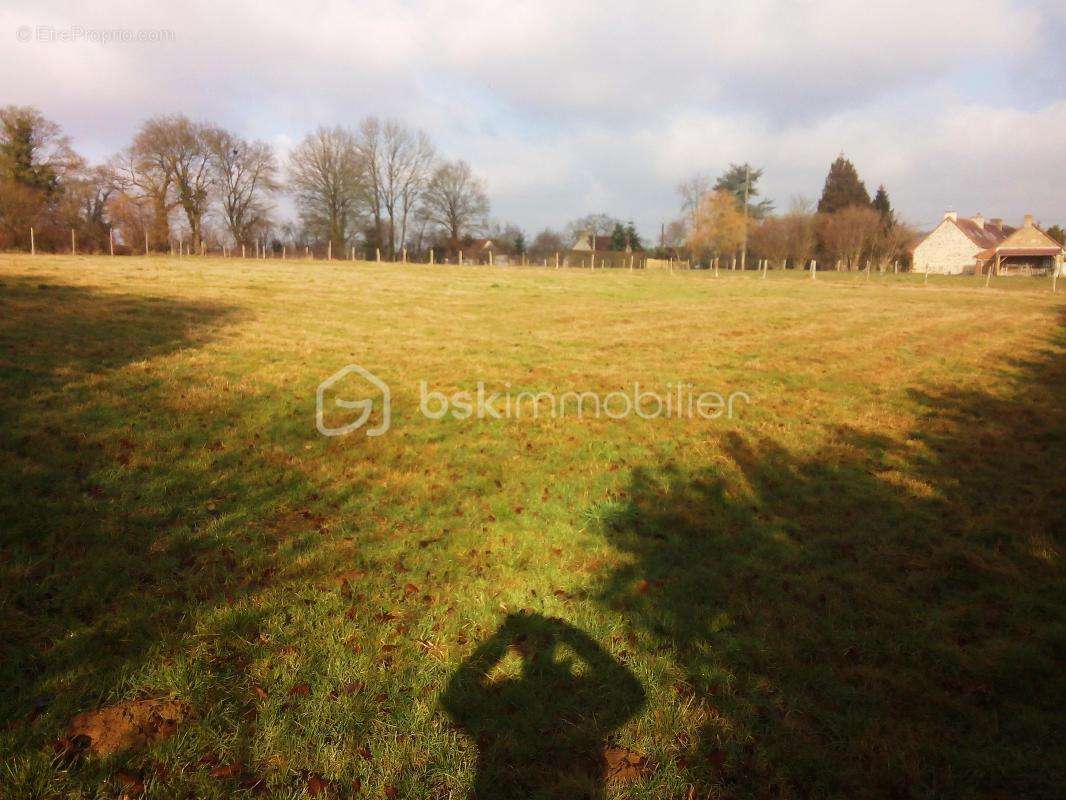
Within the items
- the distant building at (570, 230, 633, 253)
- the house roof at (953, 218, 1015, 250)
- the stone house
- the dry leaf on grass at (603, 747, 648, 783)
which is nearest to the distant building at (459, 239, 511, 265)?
the distant building at (570, 230, 633, 253)

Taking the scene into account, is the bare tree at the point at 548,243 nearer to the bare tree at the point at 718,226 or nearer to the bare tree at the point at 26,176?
the bare tree at the point at 718,226

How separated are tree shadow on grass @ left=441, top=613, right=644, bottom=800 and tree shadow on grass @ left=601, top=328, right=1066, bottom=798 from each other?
0.46 meters

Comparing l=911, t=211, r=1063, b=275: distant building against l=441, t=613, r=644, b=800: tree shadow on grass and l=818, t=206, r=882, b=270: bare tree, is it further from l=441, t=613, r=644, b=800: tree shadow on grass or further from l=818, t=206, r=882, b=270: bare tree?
l=441, t=613, r=644, b=800: tree shadow on grass

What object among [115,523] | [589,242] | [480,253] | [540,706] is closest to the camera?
[540,706]

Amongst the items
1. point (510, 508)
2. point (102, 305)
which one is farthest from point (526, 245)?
point (510, 508)

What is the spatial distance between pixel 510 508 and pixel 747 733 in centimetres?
290

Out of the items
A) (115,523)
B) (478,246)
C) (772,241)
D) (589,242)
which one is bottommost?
(115,523)

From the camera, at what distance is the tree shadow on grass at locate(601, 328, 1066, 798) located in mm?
2771

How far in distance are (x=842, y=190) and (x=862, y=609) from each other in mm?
88116

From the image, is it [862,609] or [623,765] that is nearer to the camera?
[623,765]

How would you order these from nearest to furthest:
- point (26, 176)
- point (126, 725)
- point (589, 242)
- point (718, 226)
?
point (126, 725), point (26, 176), point (718, 226), point (589, 242)

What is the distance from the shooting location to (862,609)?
393cm

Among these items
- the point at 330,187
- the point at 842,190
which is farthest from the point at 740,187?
the point at 330,187

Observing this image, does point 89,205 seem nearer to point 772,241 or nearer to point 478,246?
point 478,246
